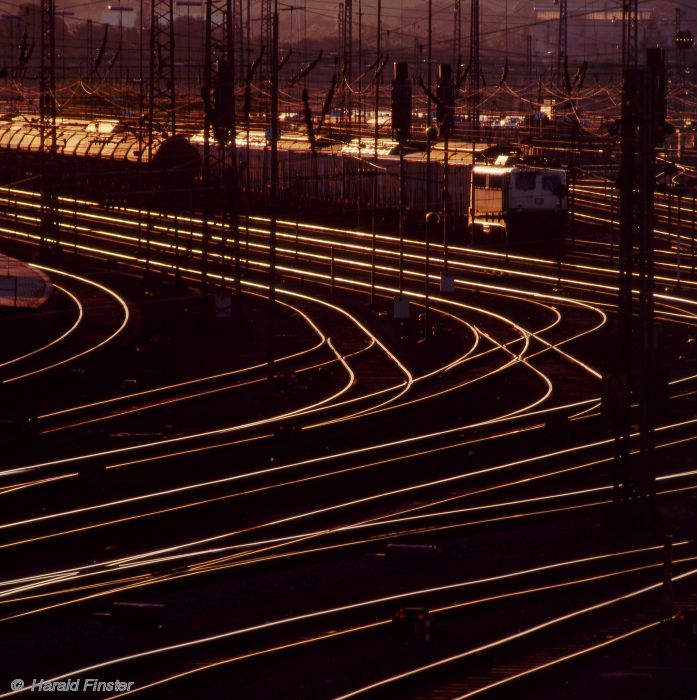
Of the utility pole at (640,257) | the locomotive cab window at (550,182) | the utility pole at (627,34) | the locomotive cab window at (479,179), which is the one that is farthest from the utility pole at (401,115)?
the utility pole at (640,257)

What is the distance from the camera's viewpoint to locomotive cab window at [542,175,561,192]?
2933cm

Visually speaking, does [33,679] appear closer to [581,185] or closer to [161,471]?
[161,471]

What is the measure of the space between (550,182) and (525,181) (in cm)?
60

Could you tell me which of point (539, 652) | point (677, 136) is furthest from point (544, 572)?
point (677, 136)

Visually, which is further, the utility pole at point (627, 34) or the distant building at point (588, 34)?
the distant building at point (588, 34)

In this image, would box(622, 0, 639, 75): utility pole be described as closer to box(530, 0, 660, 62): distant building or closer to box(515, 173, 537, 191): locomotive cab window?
box(515, 173, 537, 191): locomotive cab window

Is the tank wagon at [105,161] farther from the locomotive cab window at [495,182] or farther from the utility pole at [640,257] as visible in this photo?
the utility pole at [640,257]

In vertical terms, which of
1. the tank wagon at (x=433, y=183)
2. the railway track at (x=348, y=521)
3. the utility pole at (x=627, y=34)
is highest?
the utility pole at (x=627, y=34)

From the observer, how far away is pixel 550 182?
2942 cm

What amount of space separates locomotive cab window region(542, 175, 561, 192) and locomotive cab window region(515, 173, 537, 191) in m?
0.24

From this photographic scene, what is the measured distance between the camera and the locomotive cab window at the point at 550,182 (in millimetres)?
29328

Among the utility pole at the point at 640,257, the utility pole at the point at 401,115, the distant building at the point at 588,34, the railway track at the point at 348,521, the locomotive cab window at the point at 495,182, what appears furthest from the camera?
the distant building at the point at 588,34

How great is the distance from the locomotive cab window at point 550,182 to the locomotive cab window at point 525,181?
24cm

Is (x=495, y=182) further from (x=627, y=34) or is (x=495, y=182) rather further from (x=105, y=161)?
(x=627, y=34)
